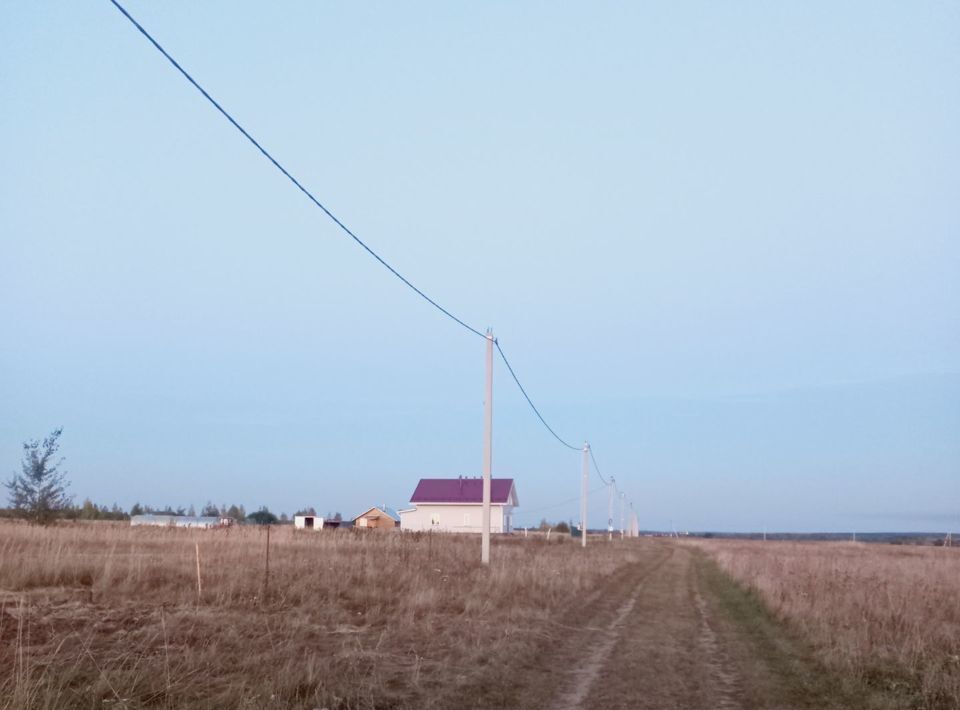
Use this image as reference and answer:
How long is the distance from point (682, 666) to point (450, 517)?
73.6 m

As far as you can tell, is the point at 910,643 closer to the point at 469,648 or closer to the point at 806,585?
the point at 469,648

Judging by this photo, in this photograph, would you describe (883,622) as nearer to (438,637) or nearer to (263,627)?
(438,637)

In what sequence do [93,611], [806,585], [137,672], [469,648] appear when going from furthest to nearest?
1. [806,585]
2. [93,611]
3. [469,648]
4. [137,672]

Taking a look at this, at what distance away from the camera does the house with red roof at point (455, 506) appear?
277 ft

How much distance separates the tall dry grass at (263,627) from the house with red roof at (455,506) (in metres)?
57.6

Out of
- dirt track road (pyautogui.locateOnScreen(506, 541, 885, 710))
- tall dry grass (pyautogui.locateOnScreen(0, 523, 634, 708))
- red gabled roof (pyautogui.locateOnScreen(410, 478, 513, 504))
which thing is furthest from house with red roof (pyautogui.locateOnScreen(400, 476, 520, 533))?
dirt track road (pyautogui.locateOnScreen(506, 541, 885, 710))

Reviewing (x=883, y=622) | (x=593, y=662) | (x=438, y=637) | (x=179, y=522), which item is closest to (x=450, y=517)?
(x=179, y=522)

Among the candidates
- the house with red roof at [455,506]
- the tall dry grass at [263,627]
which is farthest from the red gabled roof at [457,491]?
the tall dry grass at [263,627]

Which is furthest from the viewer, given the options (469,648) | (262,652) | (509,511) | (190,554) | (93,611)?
(509,511)

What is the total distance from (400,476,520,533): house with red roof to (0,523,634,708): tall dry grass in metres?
57.6

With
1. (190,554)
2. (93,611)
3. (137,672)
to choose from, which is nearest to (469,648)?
(137,672)

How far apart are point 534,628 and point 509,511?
73259mm

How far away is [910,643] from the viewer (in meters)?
13.7

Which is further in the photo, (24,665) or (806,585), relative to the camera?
(806,585)
